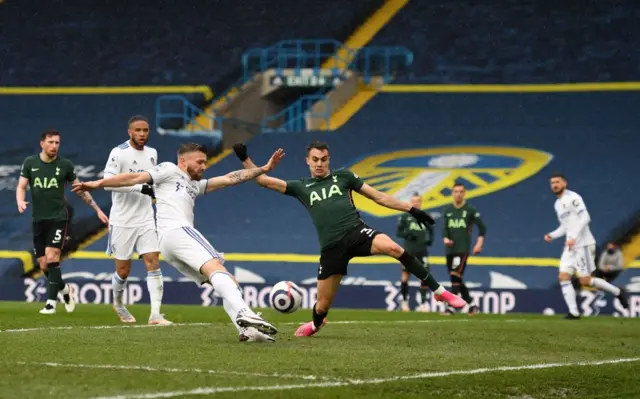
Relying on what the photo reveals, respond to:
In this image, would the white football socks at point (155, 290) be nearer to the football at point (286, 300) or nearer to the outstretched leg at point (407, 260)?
the football at point (286, 300)

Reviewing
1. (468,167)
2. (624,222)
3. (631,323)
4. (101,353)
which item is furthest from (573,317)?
(101,353)

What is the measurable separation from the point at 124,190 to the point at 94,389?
6.73 metres

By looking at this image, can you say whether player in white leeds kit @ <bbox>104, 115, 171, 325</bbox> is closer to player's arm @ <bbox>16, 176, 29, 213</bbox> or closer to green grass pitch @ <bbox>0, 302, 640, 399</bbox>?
green grass pitch @ <bbox>0, 302, 640, 399</bbox>

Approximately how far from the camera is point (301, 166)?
26.5 meters

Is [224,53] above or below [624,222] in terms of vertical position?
above

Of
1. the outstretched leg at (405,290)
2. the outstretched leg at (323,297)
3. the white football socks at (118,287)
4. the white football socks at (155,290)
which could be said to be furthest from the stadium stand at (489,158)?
the outstretched leg at (323,297)

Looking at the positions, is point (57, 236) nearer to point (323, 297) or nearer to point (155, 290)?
point (155, 290)

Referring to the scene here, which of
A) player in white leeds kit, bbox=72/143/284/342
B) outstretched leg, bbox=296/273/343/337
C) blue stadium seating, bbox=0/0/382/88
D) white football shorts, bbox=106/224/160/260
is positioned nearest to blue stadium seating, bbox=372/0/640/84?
blue stadium seating, bbox=0/0/382/88

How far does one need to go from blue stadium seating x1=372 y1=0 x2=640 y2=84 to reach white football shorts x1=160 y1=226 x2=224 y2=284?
16.9m

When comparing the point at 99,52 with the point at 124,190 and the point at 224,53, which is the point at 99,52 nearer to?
the point at 224,53

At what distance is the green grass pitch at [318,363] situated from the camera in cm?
736

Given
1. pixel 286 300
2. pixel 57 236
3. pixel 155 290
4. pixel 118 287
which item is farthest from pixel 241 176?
pixel 57 236

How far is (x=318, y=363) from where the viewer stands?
8906 millimetres

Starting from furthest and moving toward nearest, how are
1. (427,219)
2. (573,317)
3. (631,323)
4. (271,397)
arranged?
(573,317) < (631,323) < (427,219) < (271,397)
